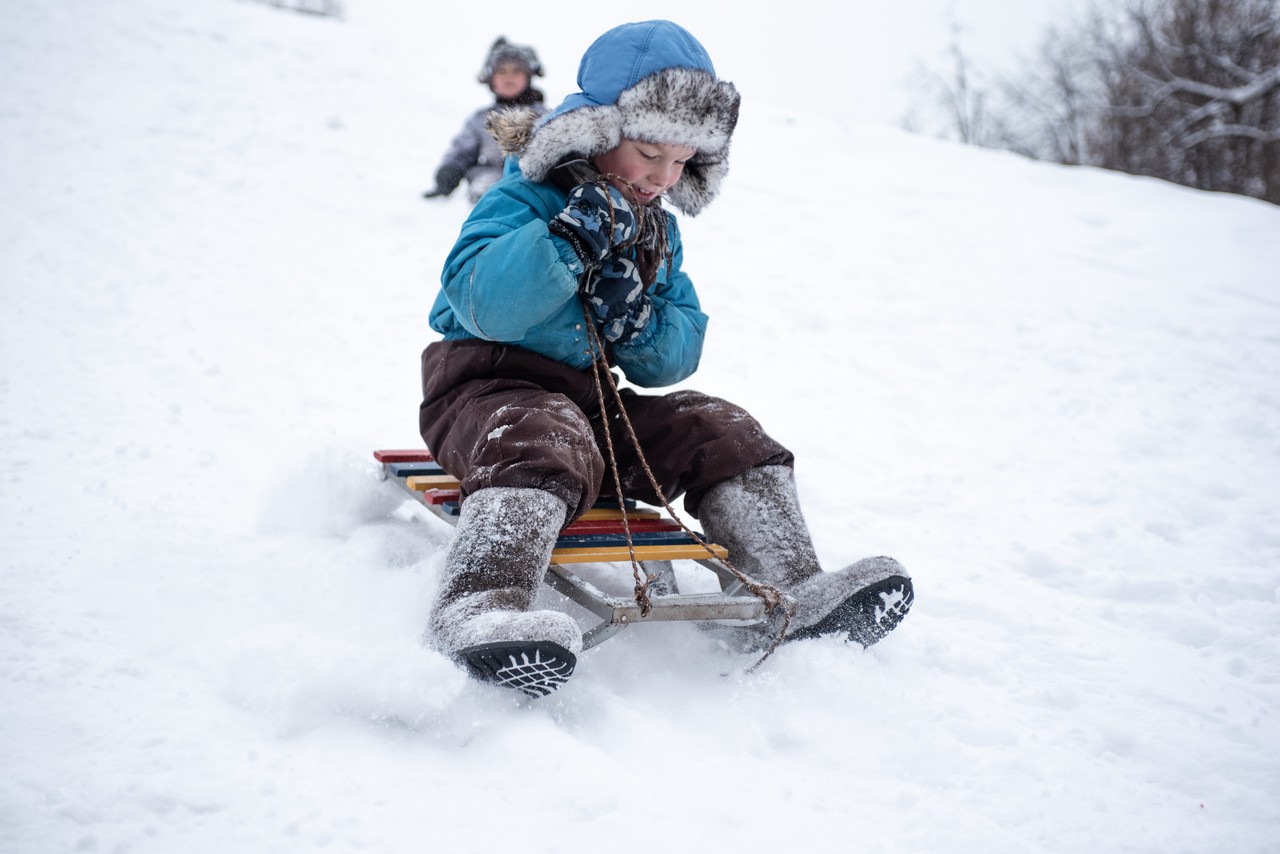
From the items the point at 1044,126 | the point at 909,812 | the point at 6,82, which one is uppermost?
the point at 1044,126

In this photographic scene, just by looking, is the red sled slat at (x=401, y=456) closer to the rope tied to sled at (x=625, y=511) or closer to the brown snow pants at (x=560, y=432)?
the brown snow pants at (x=560, y=432)

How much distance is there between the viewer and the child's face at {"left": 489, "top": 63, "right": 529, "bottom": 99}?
20.3 feet

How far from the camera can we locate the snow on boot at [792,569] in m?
2.14

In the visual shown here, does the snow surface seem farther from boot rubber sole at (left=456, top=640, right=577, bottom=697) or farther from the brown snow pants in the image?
the brown snow pants

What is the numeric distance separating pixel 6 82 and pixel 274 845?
8092mm

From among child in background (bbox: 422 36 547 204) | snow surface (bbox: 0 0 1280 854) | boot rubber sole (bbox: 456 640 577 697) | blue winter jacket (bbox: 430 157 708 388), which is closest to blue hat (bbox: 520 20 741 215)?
blue winter jacket (bbox: 430 157 708 388)

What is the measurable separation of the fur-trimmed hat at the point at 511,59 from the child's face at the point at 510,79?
0.07 ft

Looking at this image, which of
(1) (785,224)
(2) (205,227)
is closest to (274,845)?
(2) (205,227)

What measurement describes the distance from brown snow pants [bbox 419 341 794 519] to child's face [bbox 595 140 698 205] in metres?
0.48

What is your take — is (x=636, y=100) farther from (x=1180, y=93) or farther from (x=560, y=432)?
(x=1180, y=93)

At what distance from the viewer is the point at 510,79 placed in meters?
6.20

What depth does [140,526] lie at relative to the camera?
101 inches

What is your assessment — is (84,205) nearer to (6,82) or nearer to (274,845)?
(6,82)

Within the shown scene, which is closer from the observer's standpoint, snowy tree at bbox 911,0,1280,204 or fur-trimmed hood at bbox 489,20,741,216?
fur-trimmed hood at bbox 489,20,741,216
